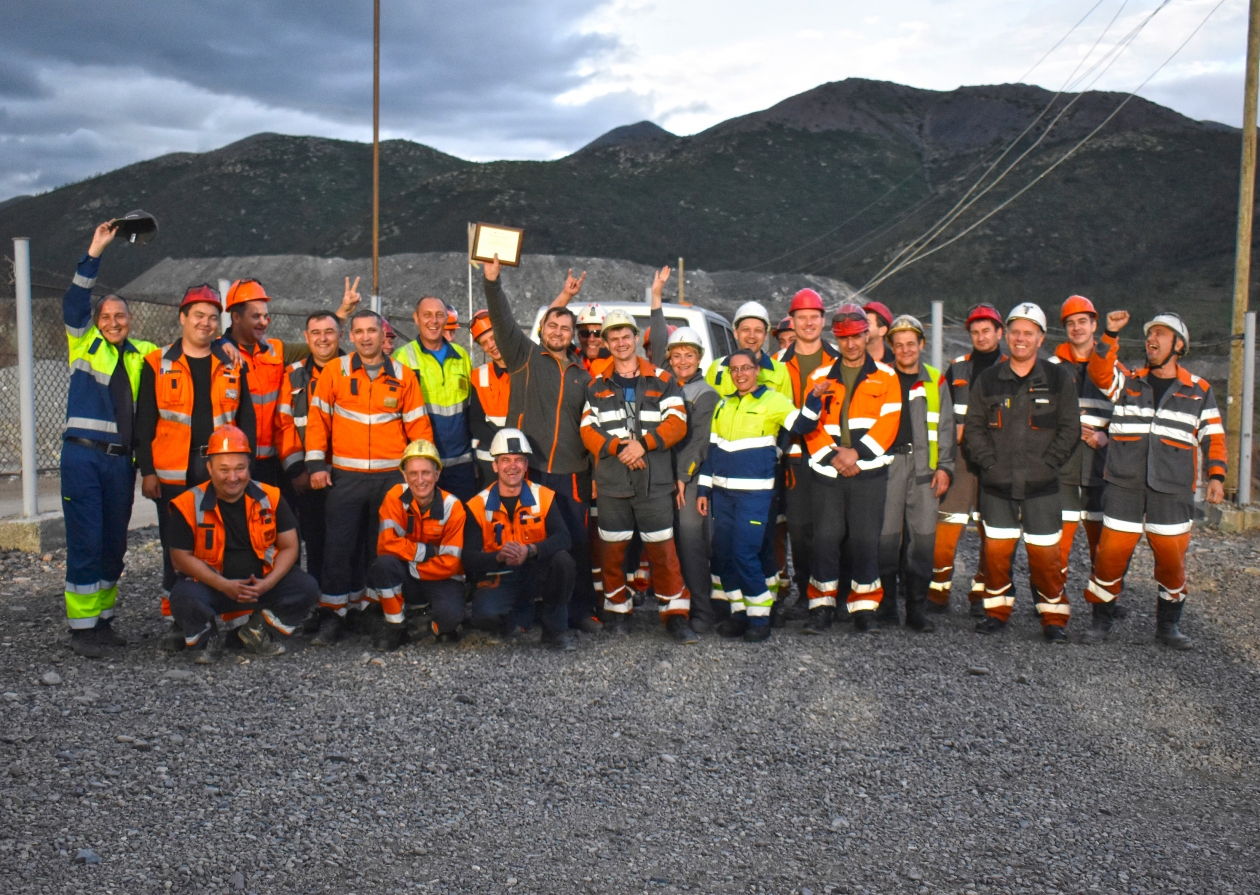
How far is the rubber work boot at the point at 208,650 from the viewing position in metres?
5.32

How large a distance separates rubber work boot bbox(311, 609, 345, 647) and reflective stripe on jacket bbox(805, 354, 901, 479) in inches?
117

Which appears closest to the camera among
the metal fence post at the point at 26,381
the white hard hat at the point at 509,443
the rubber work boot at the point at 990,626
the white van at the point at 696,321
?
the white hard hat at the point at 509,443

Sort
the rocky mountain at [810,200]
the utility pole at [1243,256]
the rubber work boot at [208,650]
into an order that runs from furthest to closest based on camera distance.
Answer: the rocky mountain at [810,200] < the utility pole at [1243,256] < the rubber work boot at [208,650]

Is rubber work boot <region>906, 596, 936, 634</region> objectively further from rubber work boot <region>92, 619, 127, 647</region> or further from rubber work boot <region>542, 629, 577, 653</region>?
rubber work boot <region>92, 619, 127, 647</region>

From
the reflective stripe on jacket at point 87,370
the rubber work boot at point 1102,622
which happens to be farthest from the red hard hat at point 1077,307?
the reflective stripe on jacket at point 87,370

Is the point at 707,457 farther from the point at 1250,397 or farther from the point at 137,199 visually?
the point at 137,199

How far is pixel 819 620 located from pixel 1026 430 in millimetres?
1680

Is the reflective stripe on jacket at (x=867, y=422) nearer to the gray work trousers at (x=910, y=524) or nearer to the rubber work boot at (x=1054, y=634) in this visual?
the gray work trousers at (x=910, y=524)

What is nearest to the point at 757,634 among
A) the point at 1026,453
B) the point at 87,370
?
the point at 1026,453

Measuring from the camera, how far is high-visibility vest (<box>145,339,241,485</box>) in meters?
5.47

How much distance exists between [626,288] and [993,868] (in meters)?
28.7

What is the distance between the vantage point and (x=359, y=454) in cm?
584

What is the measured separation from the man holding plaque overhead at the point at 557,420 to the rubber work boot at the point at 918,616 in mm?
1956

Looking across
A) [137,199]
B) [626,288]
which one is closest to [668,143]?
[137,199]
